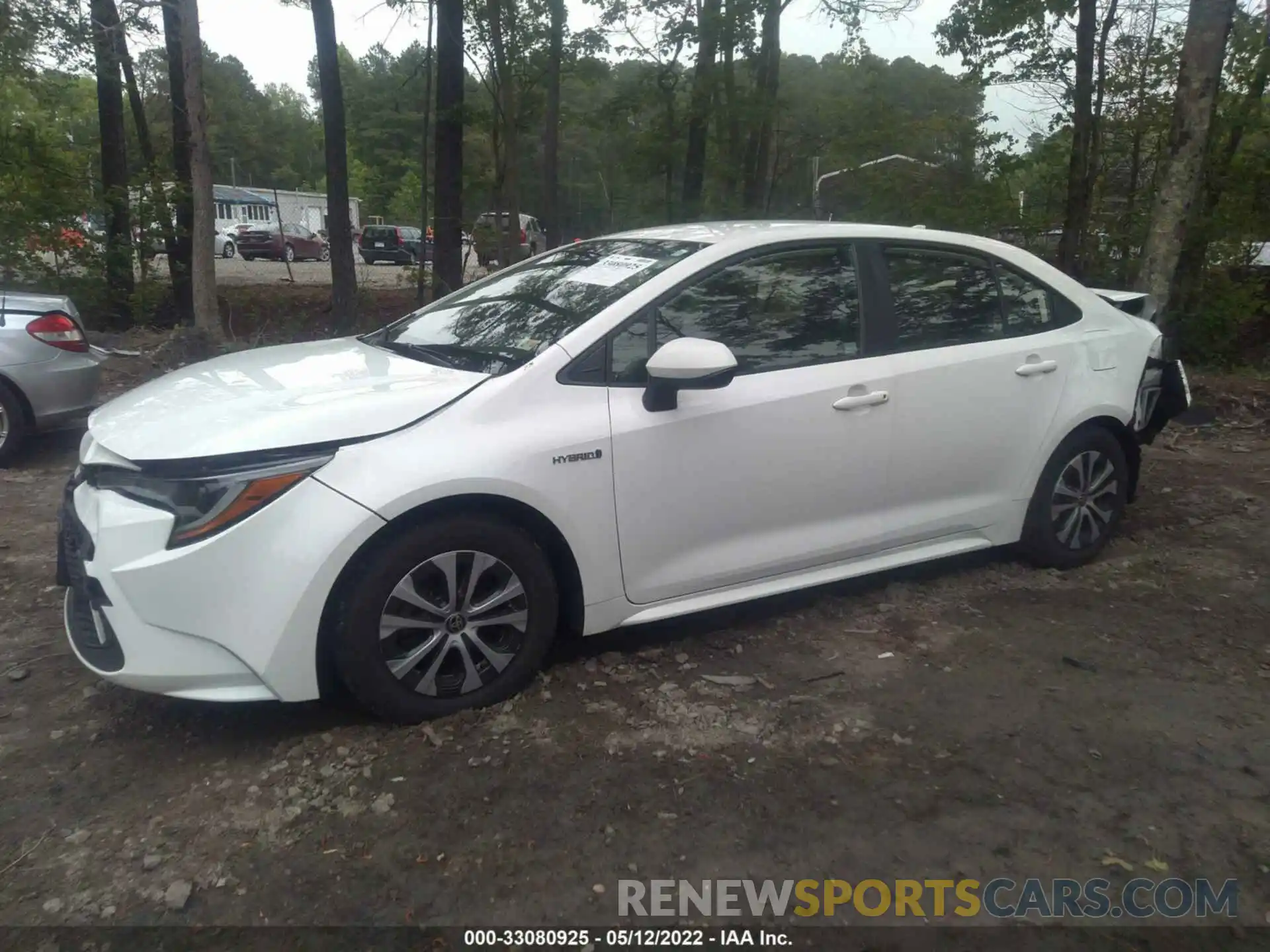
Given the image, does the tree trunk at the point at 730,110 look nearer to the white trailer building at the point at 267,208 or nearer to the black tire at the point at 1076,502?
the black tire at the point at 1076,502

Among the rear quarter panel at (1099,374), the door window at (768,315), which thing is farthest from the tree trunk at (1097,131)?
the door window at (768,315)

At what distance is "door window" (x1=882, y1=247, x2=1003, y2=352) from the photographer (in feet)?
14.2

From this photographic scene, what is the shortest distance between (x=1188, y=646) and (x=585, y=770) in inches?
104

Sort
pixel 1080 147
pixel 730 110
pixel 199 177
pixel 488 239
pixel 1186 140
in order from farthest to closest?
pixel 488 239, pixel 730 110, pixel 1080 147, pixel 199 177, pixel 1186 140

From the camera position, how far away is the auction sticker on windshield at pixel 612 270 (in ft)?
13.0

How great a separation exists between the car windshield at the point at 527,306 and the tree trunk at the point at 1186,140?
574cm

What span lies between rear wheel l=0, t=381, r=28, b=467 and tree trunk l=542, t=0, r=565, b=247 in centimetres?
1094

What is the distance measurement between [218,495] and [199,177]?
8.34 metres

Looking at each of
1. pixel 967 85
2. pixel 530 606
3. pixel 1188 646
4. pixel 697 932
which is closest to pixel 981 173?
pixel 967 85

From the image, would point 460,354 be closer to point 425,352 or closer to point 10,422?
point 425,352

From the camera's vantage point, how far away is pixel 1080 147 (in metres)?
12.4

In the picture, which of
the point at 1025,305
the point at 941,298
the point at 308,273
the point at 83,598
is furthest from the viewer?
the point at 308,273

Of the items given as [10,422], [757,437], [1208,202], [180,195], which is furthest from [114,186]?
[1208,202]

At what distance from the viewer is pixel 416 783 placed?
306 centimetres
